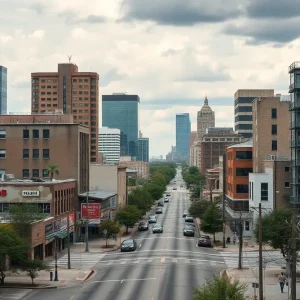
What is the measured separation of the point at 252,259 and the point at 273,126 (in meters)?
33.0

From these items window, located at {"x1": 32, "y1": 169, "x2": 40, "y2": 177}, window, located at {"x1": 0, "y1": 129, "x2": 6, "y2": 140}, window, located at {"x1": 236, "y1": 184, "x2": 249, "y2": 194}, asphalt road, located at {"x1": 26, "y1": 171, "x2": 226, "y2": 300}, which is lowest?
asphalt road, located at {"x1": 26, "y1": 171, "x2": 226, "y2": 300}

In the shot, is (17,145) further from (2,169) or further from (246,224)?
(246,224)

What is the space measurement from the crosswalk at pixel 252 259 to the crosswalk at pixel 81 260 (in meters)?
13.8

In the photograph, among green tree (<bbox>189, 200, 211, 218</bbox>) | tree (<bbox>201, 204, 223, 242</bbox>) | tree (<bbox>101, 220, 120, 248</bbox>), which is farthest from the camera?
green tree (<bbox>189, 200, 211, 218</bbox>)

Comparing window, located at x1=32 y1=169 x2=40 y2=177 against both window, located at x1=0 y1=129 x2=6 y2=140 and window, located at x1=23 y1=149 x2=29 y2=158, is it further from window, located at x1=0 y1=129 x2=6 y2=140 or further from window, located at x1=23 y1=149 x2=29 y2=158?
window, located at x1=0 y1=129 x2=6 y2=140

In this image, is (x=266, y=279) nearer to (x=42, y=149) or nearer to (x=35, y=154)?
(x=42, y=149)

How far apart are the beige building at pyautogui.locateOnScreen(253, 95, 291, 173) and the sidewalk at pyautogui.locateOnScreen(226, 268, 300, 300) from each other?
38580 mm

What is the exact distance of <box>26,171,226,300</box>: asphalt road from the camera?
1960 inches

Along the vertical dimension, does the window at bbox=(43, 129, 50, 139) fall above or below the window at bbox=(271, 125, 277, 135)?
→ below

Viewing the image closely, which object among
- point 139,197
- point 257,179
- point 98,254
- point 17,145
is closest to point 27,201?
point 98,254

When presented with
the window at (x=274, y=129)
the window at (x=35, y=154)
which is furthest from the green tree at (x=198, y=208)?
the window at (x=35, y=154)

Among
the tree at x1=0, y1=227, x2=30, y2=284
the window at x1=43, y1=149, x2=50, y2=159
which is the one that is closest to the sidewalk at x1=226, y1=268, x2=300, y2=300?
the tree at x1=0, y1=227, x2=30, y2=284

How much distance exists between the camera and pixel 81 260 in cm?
7025

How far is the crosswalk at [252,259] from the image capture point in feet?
215
